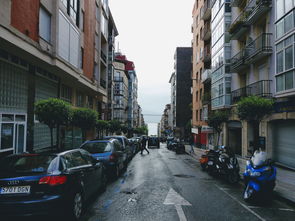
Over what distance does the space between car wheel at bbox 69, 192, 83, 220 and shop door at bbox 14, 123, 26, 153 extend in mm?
8272

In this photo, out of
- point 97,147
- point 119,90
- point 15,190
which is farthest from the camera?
point 119,90

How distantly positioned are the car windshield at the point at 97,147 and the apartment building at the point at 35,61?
154 inches

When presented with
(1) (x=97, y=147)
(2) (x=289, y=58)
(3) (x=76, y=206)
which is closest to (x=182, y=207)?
(3) (x=76, y=206)

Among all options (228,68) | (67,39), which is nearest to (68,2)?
(67,39)

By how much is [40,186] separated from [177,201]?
3755 millimetres

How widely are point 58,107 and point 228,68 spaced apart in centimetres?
1715

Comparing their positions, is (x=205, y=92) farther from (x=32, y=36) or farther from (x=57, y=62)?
(x=32, y=36)

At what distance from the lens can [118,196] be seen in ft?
24.0

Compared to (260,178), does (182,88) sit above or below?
above

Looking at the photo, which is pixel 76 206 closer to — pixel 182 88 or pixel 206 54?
pixel 206 54

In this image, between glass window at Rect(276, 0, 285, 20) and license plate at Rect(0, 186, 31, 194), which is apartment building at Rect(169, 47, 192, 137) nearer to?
glass window at Rect(276, 0, 285, 20)

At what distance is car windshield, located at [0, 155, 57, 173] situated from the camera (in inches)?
189

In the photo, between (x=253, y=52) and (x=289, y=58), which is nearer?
(x=289, y=58)

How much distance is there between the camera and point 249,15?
18.4 m
